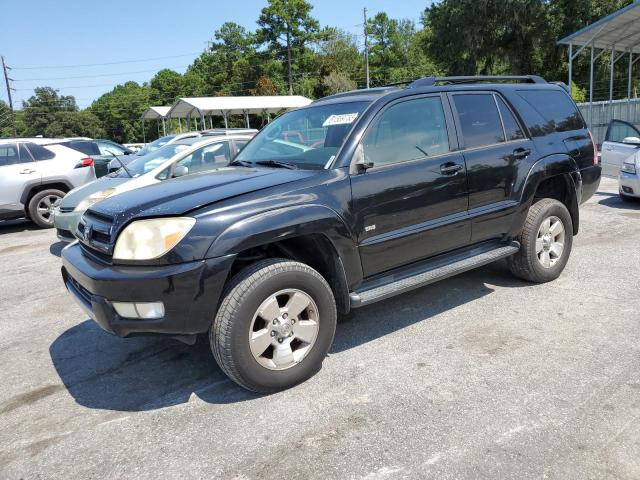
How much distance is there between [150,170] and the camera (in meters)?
7.20

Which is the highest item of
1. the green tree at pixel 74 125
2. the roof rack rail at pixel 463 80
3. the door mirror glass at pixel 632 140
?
the green tree at pixel 74 125

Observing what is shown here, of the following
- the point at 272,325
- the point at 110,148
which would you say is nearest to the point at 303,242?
the point at 272,325

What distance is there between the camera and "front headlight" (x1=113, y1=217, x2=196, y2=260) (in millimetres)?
2807

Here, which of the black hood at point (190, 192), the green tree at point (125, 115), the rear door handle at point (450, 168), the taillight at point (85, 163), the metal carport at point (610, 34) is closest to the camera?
the black hood at point (190, 192)

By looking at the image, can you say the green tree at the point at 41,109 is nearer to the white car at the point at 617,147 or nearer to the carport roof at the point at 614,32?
the carport roof at the point at 614,32

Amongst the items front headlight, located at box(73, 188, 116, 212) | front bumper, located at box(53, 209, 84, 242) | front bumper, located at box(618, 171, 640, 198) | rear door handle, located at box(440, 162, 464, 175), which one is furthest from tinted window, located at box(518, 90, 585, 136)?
front bumper, located at box(53, 209, 84, 242)

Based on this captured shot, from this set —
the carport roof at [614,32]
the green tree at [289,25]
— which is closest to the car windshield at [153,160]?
the carport roof at [614,32]

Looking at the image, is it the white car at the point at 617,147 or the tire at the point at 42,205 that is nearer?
the white car at the point at 617,147

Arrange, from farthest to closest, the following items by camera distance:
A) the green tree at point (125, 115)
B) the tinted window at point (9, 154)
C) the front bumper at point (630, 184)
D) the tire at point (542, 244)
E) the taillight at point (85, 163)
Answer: the green tree at point (125, 115) < the taillight at point (85, 163) < the tinted window at point (9, 154) < the front bumper at point (630, 184) < the tire at point (542, 244)

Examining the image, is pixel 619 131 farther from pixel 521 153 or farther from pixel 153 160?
pixel 153 160

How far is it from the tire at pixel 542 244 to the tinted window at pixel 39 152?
885 cm

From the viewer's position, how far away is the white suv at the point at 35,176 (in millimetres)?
9242

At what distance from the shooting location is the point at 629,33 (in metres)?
19.5

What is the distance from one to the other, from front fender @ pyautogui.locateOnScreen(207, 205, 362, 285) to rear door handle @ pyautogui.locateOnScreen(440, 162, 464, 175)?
100 cm
